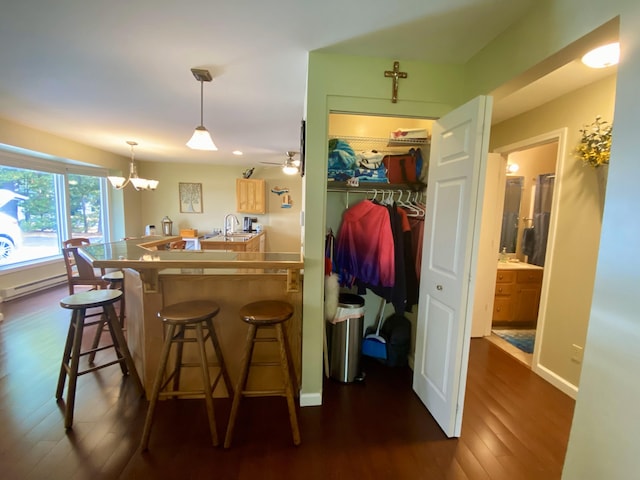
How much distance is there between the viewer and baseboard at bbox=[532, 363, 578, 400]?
2.14 meters

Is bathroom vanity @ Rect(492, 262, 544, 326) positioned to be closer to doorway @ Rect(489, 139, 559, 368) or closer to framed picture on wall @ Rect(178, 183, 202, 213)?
doorway @ Rect(489, 139, 559, 368)

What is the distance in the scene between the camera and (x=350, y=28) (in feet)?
4.96

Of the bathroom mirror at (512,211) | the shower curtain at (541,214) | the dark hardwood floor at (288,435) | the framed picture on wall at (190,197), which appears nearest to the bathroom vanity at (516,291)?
the shower curtain at (541,214)

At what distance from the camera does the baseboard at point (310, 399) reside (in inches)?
76.9

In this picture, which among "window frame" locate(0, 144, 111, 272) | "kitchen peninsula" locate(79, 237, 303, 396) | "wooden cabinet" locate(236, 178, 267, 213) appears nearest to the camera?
"kitchen peninsula" locate(79, 237, 303, 396)

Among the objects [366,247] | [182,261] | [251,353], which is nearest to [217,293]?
[182,261]

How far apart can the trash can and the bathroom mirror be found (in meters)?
2.85

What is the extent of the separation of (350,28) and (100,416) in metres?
2.89

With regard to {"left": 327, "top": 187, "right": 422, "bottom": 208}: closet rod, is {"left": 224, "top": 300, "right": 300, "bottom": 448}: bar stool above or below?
below

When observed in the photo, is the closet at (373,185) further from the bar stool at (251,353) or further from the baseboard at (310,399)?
the bar stool at (251,353)

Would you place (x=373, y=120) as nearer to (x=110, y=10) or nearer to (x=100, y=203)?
(x=110, y=10)

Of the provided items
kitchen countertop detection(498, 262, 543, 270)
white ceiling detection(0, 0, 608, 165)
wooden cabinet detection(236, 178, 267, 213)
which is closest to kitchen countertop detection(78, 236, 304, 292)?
white ceiling detection(0, 0, 608, 165)

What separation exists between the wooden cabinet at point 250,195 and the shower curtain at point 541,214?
506 cm

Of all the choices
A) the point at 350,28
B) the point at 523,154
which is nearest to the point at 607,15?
the point at 350,28
